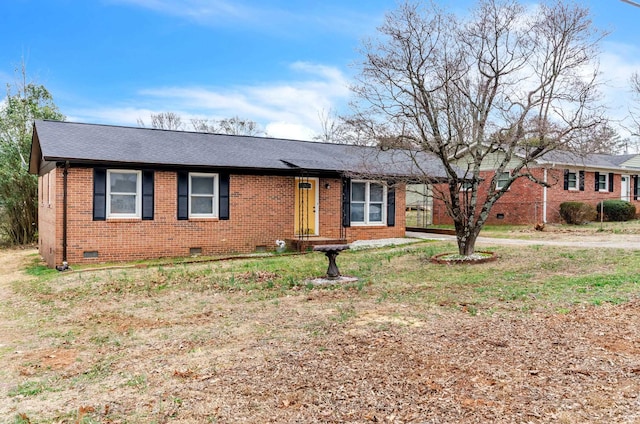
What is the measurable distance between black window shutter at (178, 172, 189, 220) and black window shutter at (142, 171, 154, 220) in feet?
2.54

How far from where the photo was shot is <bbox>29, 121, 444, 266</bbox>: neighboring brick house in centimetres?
1283

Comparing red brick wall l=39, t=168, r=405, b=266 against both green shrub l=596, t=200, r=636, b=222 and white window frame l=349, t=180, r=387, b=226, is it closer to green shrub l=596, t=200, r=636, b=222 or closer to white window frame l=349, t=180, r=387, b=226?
white window frame l=349, t=180, r=387, b=226

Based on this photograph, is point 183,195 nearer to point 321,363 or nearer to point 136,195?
point 136,195

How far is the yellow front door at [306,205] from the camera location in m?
15.9

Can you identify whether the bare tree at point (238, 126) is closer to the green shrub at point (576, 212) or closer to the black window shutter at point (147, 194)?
the green shrub at point (576, 212)

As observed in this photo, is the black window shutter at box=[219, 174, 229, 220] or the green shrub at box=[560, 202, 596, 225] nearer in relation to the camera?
the black window shutter at box=[219, 174, 229, 220]

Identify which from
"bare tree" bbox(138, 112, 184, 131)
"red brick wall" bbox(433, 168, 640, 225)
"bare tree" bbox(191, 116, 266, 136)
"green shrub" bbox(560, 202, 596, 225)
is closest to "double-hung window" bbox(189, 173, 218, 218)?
"red brick wall" bbox(433, 168, 640, 225)

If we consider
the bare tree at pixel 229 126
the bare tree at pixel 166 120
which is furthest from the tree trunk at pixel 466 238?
the bare tree at pixel 166 120

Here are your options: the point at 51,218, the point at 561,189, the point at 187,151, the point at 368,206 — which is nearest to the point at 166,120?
the point at 187,151

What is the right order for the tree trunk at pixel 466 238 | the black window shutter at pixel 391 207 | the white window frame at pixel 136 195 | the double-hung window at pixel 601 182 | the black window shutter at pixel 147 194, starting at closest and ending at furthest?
1. the tree trunk at pixel 466 238
2. the white window frame at pixel 136 195
3. the black window shutter at pixel 147 194
4. the black window shutter at pixel 391 207
5. the double-hung window at pixel 601 182

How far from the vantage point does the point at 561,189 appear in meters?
24.1

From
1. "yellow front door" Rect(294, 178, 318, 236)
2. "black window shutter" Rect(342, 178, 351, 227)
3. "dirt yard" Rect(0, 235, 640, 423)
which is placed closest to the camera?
"dirt yard" Rect(0, 235, 640, 423)

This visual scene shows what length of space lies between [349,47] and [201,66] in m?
8.95

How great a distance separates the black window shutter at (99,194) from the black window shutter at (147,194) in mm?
978
